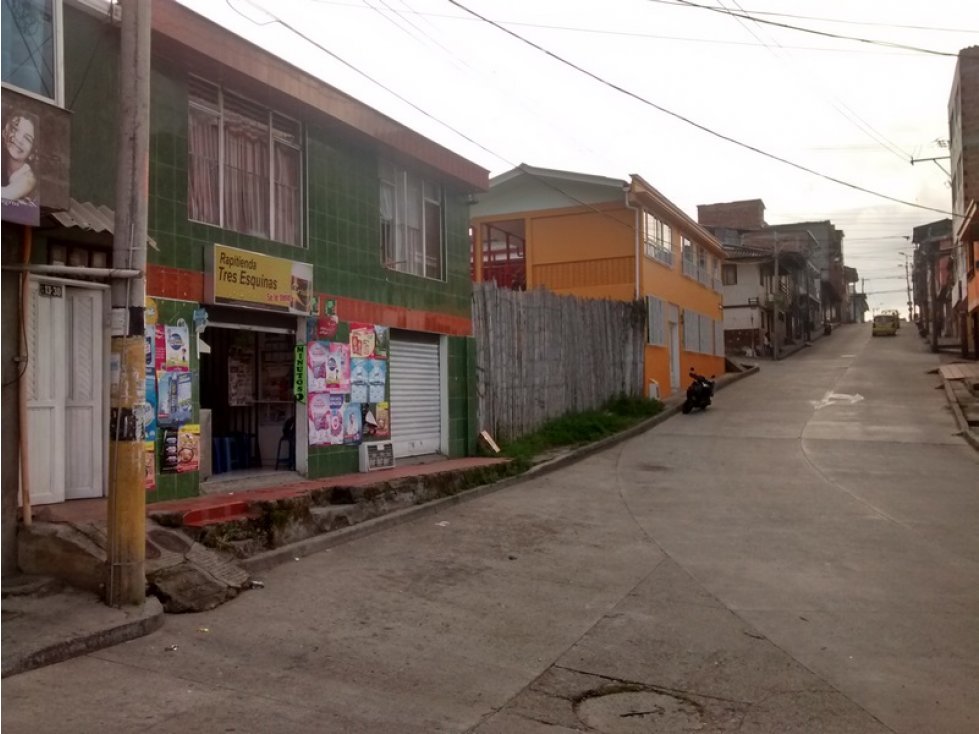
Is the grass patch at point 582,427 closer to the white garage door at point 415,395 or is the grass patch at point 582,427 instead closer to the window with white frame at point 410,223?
the white garage door at point 415,395

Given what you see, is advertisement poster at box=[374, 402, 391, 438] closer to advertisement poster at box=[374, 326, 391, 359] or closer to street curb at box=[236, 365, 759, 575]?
advertisement poster at box=[374, 326, 391, 359]

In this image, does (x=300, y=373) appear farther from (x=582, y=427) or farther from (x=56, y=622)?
(x=582, y=427)

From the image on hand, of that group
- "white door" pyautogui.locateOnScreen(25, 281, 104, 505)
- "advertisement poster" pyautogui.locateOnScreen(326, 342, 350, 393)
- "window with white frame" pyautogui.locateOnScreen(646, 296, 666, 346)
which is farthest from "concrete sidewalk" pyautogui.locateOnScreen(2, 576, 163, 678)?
"window with white frame" pyautogui.locateOnScreen(646, 296, 666, 346)

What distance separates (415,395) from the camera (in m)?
13.4

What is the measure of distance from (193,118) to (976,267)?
26.5 meters

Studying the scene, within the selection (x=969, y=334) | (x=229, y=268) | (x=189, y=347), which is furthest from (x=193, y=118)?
(x=969, y=334)

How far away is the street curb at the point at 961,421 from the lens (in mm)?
16391

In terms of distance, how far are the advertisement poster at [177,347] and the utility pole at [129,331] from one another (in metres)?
2.24

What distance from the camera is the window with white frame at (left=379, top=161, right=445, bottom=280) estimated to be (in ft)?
41.6

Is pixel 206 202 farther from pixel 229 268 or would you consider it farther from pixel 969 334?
pixel 969 334

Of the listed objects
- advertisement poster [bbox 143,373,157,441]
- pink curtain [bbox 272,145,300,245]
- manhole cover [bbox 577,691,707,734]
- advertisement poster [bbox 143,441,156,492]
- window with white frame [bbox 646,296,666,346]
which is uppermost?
pink curtain [bbox 272,145,300,245]

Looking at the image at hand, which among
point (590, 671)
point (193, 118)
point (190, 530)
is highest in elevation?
point (193, 118)

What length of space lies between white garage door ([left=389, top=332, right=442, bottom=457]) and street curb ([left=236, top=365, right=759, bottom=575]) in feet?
5.26

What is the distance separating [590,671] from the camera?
5637mm
